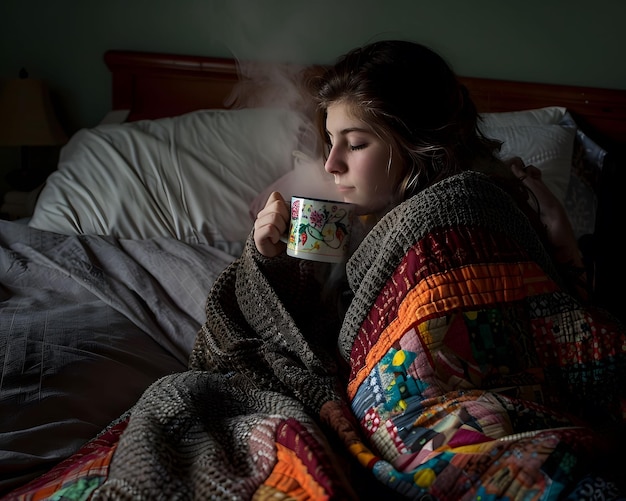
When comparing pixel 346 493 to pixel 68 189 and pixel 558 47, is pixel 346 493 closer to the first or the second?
pixel 68 189

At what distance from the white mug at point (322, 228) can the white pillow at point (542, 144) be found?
1040mm

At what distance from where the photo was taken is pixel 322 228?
1.03m

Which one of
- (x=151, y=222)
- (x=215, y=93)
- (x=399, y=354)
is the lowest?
(x=151, y=222)

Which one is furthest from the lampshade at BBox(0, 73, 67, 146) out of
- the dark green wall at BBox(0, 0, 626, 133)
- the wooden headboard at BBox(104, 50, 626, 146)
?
the wooden headboard at BBox(104, 50, 626, 146)

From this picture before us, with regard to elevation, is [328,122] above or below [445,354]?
above

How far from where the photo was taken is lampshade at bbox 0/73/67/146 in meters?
2.40

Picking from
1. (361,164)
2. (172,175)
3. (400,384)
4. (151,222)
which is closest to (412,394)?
(400,384)

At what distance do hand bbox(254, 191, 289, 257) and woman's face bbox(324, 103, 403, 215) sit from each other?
0.10 metres

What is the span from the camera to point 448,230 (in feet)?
3.18

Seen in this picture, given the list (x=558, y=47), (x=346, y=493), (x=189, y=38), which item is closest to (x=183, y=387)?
(x=346, y=493)

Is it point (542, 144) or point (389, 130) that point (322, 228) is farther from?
point (542, 144)

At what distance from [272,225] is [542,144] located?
1.21m

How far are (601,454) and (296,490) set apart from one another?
349mm

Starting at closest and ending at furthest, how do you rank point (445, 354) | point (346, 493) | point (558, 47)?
point (346, 493) < point (445, 354) < point (558, 47)
